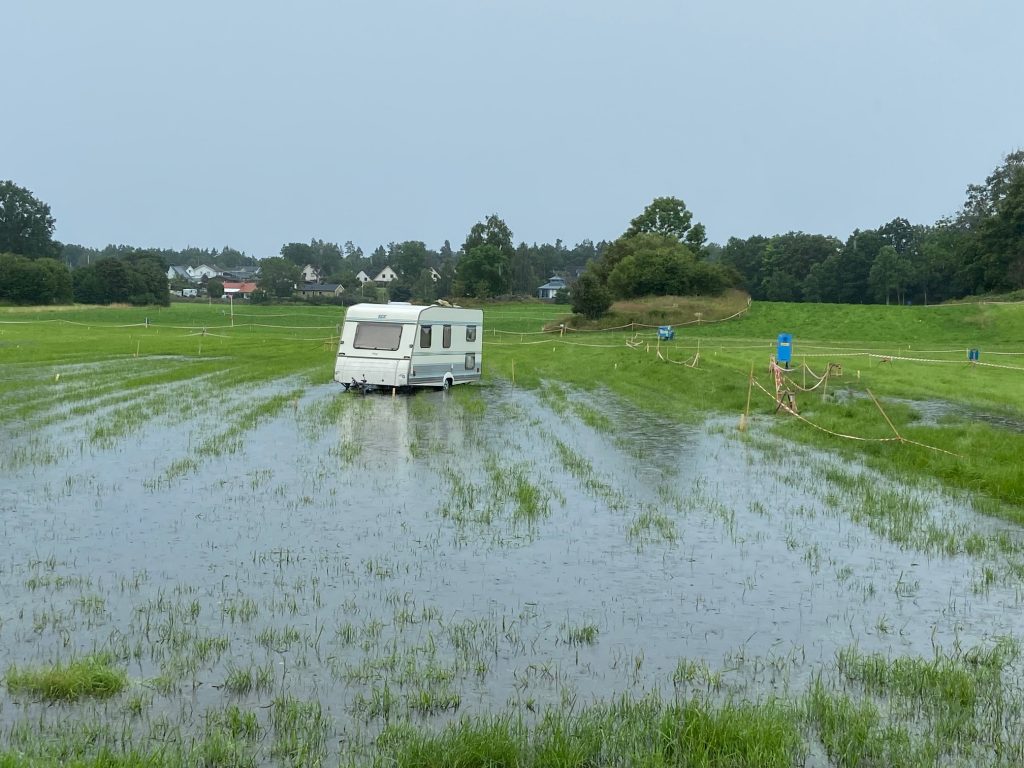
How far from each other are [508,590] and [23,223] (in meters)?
176

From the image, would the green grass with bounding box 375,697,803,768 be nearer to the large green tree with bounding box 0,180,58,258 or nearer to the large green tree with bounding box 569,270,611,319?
the large green tree with bounding box 569,270,611,319

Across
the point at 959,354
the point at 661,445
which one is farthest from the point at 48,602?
the point at 959,354

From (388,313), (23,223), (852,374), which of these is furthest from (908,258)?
(23,223)

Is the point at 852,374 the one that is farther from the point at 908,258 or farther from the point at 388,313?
the point at 908,258

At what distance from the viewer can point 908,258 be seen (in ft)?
440

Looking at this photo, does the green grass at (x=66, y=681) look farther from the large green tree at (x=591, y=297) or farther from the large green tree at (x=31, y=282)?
the large green tree at (x=31, y=282)

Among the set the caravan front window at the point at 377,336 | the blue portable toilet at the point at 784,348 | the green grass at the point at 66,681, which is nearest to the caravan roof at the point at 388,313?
the caravan front window at the point at 377,336

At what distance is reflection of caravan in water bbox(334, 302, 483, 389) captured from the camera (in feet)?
112

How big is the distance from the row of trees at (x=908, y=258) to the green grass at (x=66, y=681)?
315ft

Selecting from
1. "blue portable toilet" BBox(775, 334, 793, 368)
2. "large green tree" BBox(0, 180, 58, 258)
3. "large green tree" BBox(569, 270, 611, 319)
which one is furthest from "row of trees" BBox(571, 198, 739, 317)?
"large green tree" BBox(0, 180, 58, 258)

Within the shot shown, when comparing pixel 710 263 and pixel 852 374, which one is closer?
pixel 852 374

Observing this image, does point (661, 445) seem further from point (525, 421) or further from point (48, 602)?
point (48, 602)

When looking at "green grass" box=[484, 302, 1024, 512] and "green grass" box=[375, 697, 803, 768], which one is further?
"green grass" box=[484, 302, 1024, 512]

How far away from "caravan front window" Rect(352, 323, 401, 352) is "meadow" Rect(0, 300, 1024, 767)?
7936 millimetres
